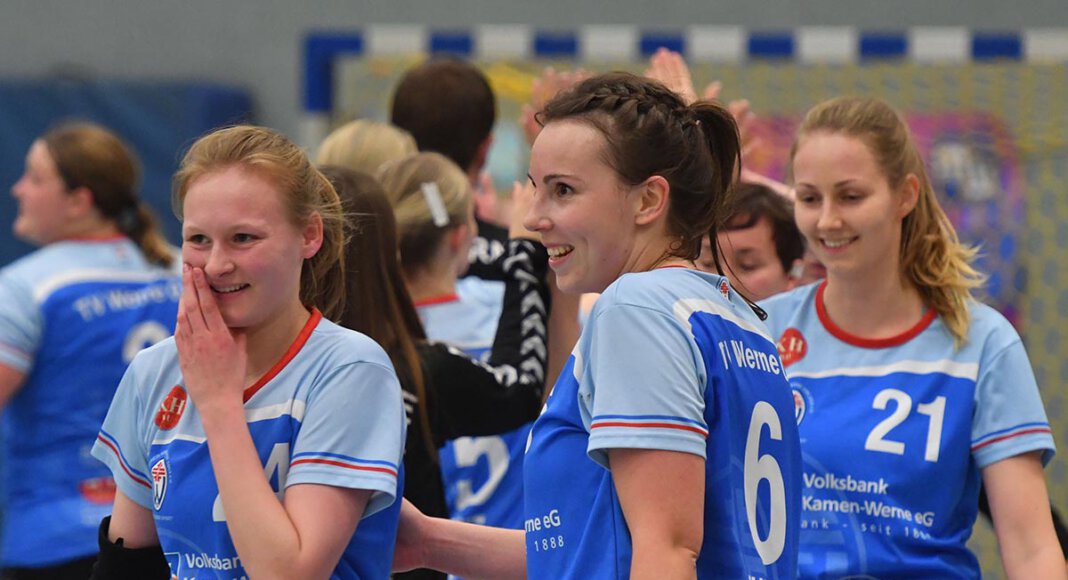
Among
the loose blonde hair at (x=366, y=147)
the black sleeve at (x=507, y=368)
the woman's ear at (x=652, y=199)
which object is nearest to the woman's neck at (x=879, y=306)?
the black sleeve at (x=507, y=368)

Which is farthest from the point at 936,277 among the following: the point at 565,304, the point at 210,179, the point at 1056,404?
the point at 1056,404

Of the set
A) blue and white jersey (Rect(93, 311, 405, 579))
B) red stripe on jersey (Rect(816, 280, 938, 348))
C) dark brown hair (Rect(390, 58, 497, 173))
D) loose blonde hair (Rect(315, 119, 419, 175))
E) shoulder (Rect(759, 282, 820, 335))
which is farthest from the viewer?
dark brown hair (Rect(390, 58, 497, 173))

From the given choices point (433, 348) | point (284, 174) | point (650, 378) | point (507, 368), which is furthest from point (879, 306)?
point (284, 174)

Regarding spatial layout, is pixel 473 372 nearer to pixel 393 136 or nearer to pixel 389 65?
pixel 393 136

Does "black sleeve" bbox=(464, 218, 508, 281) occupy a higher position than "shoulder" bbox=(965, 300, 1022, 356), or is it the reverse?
"black sleeve" bbox=(464, 218, 508, 281)

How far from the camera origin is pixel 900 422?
8.70ft

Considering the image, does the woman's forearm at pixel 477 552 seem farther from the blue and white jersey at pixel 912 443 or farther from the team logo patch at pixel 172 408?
the blue and white jersey at pixel 912 443

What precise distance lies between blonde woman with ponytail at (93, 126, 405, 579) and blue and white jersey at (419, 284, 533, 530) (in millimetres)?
1069

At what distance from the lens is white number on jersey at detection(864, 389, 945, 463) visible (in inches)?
103

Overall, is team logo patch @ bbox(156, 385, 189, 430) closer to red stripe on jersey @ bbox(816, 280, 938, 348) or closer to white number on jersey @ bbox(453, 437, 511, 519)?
white number on jersey @ bbox(453, 437, 511, 519)

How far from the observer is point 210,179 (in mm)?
2059

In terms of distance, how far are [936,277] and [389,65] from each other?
13.3 ft

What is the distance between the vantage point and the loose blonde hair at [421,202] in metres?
2.97

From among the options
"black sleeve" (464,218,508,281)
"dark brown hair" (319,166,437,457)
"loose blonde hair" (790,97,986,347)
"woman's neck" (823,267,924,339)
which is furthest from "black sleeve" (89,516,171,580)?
"loose blonde hair" (790,97,986,347)
